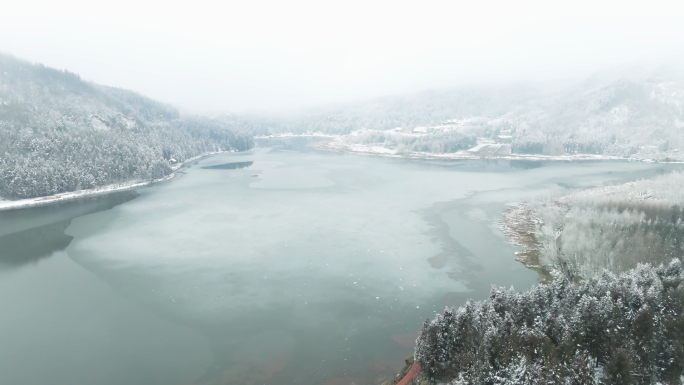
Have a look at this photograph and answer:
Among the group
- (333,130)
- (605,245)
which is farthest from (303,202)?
(333,130)

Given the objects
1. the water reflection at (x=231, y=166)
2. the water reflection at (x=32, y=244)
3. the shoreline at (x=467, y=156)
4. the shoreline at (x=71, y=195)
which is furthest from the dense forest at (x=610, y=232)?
the water reflection at (x=231, y=166)

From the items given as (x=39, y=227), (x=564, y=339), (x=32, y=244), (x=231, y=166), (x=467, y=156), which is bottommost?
(x=32, y=244)

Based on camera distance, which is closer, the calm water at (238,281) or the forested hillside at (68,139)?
the calm water at (238,281)

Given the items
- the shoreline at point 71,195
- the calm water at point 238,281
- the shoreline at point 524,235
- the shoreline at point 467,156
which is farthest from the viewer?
the shoreline at point 467,156

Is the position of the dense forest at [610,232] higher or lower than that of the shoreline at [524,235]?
higher

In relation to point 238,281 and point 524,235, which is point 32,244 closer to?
point 238,281

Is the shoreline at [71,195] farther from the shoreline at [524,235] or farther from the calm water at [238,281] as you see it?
the shoreline at [524,235]

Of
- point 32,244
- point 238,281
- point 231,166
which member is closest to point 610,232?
point 238,281
